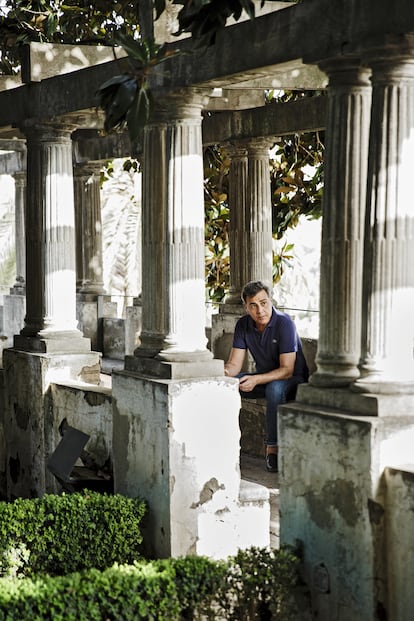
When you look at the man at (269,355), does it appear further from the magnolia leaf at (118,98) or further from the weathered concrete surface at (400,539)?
the magnolia leaf at (118,98)

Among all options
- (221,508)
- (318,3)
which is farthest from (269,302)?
(318,3)

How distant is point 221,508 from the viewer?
8.38 metres

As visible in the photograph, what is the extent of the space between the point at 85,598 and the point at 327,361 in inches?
77.0

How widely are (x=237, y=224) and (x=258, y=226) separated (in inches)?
10.3

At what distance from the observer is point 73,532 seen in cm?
826

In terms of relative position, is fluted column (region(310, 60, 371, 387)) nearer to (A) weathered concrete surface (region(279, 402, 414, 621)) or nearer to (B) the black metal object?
(A) weathered concrete surface (region(279, 402, 414, 621))

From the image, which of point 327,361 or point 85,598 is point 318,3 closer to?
point 327,361

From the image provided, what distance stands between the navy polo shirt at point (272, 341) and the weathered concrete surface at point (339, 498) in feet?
8.68

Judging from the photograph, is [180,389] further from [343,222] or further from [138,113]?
[138,113]

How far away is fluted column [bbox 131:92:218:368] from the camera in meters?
8.41

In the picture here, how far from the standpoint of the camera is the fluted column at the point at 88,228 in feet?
51.4

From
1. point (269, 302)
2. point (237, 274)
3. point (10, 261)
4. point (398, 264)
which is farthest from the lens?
point (10, 261)

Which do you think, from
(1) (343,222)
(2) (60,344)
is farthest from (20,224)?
(1) (343,222)

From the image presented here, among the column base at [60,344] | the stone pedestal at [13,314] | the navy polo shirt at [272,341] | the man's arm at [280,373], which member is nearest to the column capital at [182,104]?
the navy polo shirt at [272,341]
